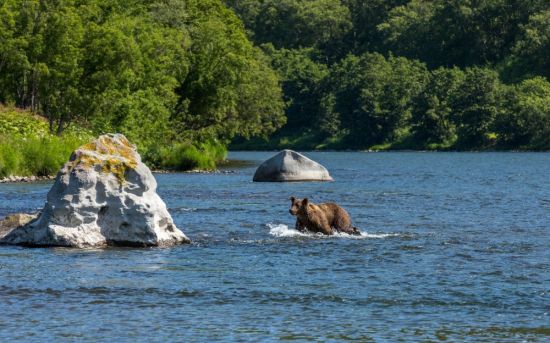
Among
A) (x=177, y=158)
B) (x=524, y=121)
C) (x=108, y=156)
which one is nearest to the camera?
(x=108, y=156)

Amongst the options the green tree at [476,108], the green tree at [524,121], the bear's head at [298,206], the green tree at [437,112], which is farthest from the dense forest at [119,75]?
the green tree at [437,112]

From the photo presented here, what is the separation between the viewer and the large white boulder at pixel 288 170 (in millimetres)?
71625

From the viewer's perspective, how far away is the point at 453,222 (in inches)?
1655

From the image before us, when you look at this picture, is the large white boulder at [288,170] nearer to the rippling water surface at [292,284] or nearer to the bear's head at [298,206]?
the rippling water surface at [292,284]

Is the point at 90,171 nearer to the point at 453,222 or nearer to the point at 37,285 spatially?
the point at 37,285

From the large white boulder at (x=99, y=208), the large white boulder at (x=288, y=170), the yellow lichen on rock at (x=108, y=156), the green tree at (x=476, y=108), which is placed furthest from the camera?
the green tree at (x=476, y=108)

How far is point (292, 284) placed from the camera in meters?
25.0

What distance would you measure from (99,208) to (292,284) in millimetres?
7835

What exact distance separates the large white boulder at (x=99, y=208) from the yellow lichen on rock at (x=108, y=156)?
28 millimetres

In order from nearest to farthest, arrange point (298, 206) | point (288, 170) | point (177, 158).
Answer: point (298, 206)
point (288, 170)
point (177, 158)

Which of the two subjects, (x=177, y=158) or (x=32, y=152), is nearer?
(x=32, y=152)

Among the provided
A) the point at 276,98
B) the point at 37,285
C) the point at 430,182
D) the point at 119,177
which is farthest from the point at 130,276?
the point at 276,98

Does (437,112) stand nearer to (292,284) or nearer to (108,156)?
(108,156)

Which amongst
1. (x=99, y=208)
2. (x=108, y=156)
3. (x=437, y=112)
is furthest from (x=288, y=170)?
(x=437, y=112)
